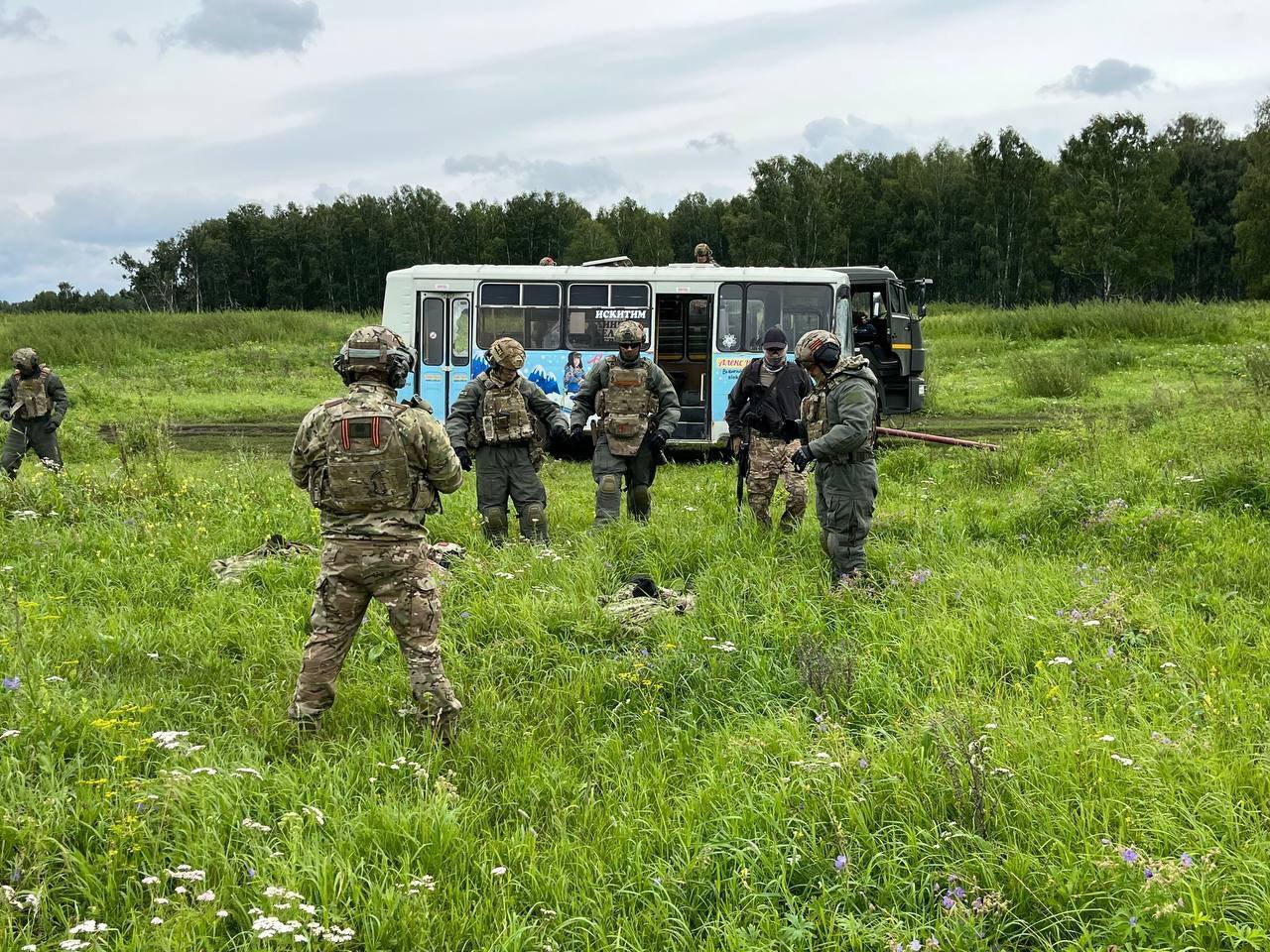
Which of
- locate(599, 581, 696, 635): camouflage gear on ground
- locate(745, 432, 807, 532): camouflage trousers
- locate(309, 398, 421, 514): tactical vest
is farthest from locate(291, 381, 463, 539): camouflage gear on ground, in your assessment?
locate(745, 432, 807, 532): camouflage trousers

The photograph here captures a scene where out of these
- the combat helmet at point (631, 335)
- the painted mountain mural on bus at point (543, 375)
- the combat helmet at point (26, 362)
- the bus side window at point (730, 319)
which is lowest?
the painted mountain mural on bus at point (543, 375)

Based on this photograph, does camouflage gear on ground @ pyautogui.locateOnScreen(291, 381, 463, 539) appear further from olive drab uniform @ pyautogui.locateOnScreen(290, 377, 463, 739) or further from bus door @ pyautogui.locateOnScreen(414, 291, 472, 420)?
bus door @ pyautogui.locateOnScreen(414, 291, 472, 420)

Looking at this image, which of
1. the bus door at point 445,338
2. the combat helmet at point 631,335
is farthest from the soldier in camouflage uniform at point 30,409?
the combat helmet at point 631,335

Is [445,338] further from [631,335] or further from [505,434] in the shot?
[505,434]

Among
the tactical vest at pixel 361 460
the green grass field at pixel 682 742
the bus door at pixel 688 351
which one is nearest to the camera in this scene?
the green grass field at pixel 682 742

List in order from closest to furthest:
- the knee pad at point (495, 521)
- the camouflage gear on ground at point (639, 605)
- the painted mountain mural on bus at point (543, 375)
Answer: the camouflage gear on ground at point (639, 605), the knee pad at point (495, 521), the painted mountain mural on bus at point (543, 375)

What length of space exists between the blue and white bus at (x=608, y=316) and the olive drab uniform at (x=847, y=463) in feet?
24.4

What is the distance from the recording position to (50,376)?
410 inches

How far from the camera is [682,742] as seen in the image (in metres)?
4.18

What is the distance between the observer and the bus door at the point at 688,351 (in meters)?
13.6

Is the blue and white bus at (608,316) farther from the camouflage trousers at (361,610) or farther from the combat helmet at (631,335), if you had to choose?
the camouflage trousers at (361,610)

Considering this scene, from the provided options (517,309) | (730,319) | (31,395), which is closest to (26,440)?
(31,395)

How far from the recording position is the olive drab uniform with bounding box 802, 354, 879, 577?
5934mm

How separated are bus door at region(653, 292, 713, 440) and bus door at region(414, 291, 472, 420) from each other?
8.96 feet
